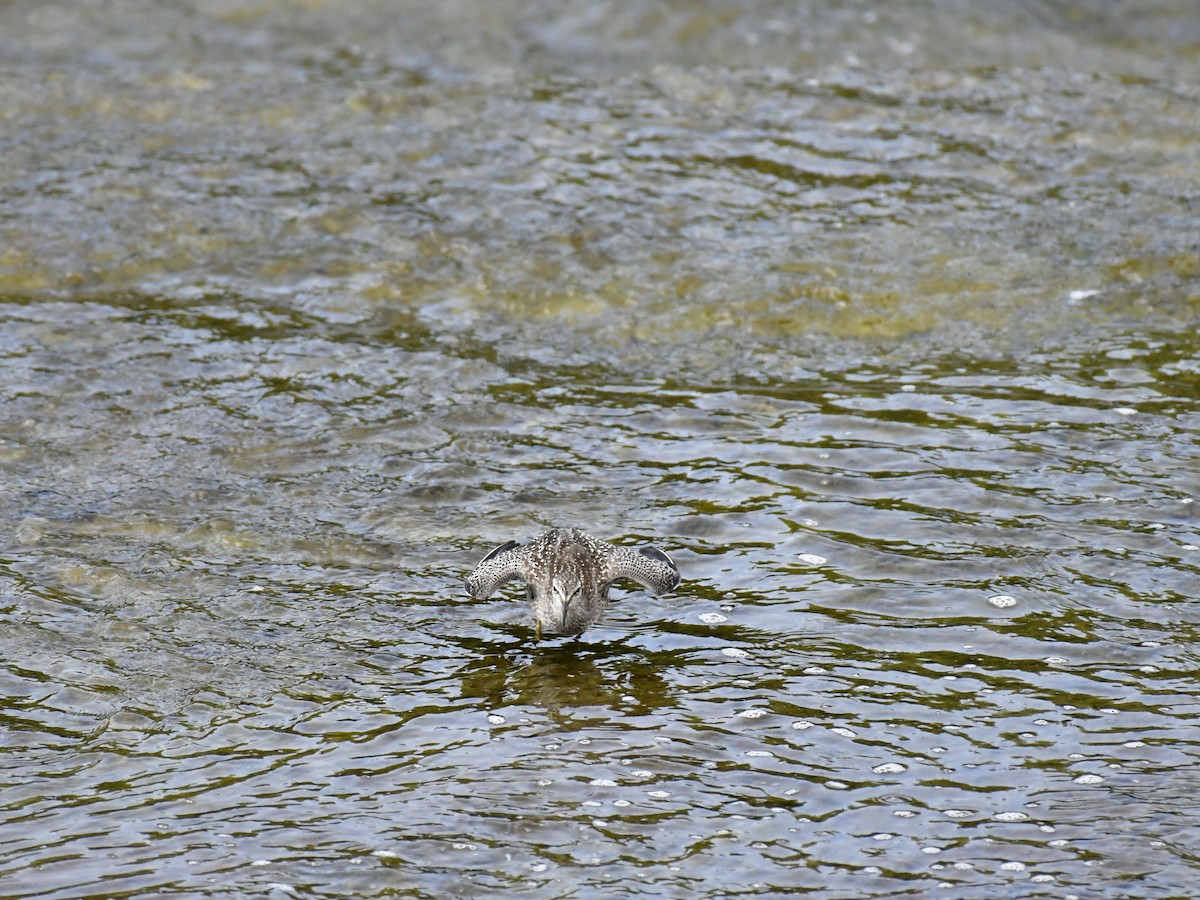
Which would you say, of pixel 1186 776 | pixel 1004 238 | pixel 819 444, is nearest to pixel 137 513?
pixel 819 444

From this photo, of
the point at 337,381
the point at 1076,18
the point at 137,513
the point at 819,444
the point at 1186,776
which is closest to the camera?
the point at 1186,776

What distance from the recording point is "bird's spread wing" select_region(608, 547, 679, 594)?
392 inches

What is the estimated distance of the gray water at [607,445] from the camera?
817 cm

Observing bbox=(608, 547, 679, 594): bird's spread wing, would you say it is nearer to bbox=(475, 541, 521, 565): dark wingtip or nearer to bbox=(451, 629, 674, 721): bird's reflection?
bbox=(451, 629, 674, 721): bird's reflection

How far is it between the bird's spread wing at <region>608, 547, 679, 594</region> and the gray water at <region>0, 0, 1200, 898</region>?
423mm

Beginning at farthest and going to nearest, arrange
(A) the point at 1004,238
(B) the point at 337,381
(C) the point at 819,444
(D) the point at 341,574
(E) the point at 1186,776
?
1. (A) the point at 1004,238
2. (B) the point at 337,381
3. (C) the point at 819,444
4. (D) the point at 341,574
5. (E) the point at 1186,776

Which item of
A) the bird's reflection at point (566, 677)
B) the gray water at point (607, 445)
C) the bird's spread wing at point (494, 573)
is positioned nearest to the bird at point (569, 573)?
the bird's spread wing at point (494, 573)

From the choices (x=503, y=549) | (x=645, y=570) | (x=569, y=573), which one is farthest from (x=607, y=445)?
(x=569, y=573)

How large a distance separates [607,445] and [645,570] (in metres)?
2.90

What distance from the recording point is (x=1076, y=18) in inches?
866

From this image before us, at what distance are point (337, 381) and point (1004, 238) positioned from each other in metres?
6.90

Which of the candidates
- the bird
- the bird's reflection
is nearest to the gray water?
the bird's reflection

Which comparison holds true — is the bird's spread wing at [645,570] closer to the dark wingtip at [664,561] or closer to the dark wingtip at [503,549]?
the dark wingtip at [664,561]

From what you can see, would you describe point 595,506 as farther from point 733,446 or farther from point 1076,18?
point 1076,18
